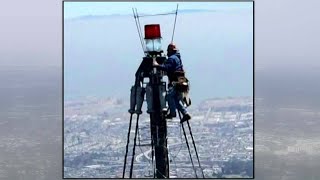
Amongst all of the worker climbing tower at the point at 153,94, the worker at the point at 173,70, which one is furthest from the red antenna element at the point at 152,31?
the worker at the point at 173,70

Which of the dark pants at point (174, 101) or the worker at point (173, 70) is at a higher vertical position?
the worker at point (173, 70)

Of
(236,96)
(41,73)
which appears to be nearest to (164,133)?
(236,96)

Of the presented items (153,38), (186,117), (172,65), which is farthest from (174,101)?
(153,38)

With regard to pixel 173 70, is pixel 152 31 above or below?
above

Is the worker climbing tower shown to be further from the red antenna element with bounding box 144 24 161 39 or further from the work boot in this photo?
the work boot

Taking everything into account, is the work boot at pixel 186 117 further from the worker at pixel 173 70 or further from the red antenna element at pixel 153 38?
the red antenna element at pixel 153 38

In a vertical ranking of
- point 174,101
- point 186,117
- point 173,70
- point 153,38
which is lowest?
point 186,117

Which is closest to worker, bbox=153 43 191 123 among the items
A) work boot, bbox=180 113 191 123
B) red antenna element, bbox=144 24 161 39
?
work boot, bbox=180 113 191 123

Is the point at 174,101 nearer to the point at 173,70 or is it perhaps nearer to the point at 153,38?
the point at 173,70

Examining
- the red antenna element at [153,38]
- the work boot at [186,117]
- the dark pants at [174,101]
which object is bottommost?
the work boot at [186,117]
